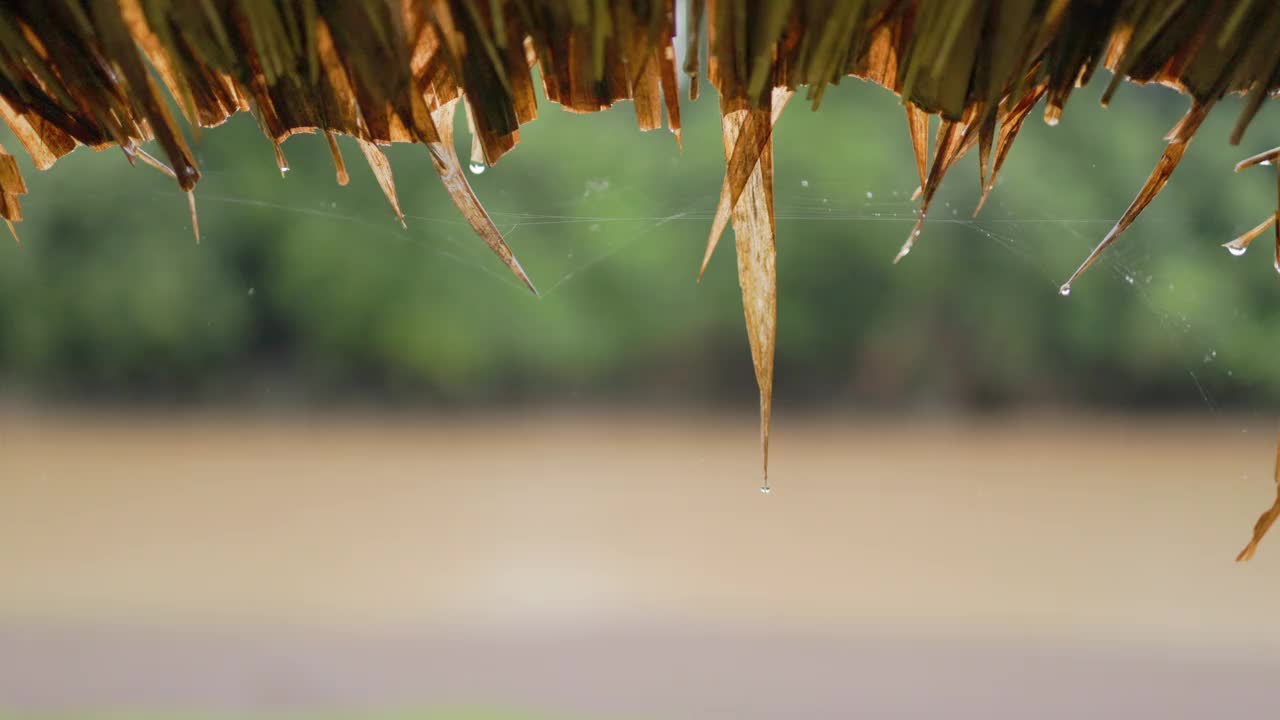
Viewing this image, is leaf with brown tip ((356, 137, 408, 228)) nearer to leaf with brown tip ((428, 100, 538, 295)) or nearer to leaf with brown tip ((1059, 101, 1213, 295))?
leaf with brown tip ((428, 100, 538, 295))

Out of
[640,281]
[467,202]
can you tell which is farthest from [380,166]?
[640,281]

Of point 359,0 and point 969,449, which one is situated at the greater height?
point 969,449

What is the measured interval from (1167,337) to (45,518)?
23.2ft

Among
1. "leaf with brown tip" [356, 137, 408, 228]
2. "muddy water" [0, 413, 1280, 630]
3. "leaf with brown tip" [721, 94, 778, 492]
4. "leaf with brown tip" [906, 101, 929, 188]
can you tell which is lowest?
"leaf with brown tip" [721, 94, 778, 492]

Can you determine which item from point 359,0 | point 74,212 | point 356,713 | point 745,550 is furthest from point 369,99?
point 74,212

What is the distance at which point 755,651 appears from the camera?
4633 millimetres

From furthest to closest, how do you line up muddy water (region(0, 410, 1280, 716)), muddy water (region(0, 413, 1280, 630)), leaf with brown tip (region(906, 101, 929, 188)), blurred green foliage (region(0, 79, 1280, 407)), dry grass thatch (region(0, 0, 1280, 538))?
1. blurred green foliage (region(0, 79, 1280, 407))
2. muddy water (region(0, 413, 1280, 630))
3. muddy water (region(0, 410, 1280, 716))
4. leaf with brown tip (region(906, 101, 929, 188))
5. dry grass thatch (region(0, 0, 1280, 538))

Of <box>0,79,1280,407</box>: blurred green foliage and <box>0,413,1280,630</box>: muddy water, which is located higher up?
<box>0,79,1280,407</box>: blurred green foliage

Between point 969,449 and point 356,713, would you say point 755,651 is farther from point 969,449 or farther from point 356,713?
point 969,449

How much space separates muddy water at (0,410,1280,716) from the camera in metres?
4.64

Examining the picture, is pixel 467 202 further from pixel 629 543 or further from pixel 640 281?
pixel 640 281

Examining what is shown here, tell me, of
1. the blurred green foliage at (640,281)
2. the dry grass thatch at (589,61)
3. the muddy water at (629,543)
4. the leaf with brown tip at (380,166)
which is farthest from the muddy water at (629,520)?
the dry grass thatch at (589,61)

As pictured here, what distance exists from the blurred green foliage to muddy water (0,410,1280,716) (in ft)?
1.11

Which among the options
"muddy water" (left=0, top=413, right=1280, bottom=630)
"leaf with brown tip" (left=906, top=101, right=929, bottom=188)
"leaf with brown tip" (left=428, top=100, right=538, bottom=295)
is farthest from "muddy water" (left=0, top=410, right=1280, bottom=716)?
"leaf with brown tip" (left=428, top=100, right=538, bottom=295)
